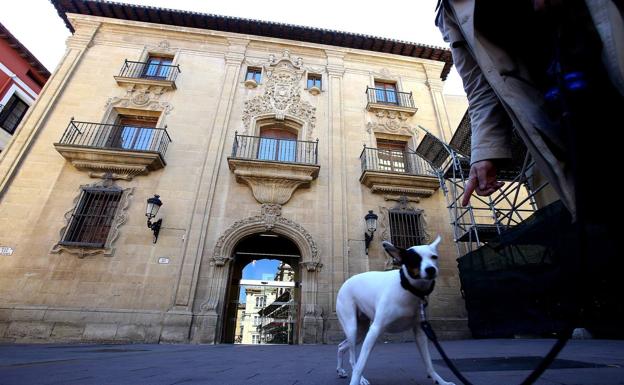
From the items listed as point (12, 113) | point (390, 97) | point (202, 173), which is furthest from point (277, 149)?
point (12, 113)

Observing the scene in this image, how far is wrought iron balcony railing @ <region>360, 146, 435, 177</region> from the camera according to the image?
377 inches

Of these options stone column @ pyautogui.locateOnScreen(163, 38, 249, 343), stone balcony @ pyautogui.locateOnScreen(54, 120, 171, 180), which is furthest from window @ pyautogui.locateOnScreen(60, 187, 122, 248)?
stone column @ pyautogui.locateOnScreen(163, 38, 249, 343)

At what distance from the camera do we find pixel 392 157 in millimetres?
10242

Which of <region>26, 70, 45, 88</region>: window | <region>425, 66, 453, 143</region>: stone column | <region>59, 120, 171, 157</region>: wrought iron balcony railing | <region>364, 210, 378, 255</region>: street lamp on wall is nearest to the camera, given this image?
<region>364, 210, 378, 255</region>: street lamp on wall

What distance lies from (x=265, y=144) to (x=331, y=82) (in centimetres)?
401

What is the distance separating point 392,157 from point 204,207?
668 cm

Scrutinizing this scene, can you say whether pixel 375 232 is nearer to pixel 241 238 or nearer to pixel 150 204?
pixel 241 238

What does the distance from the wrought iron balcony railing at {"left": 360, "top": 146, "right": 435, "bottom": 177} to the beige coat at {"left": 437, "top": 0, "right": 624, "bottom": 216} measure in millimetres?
7922

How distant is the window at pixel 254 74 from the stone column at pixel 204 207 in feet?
1.34

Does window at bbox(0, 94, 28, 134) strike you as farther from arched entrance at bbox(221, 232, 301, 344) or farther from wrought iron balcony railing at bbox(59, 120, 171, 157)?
arched entrance at bbox(221, 232, 301, 344)

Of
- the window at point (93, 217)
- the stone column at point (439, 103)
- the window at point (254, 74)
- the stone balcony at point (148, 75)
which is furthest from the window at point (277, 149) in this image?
the stone column at point (439, 103)

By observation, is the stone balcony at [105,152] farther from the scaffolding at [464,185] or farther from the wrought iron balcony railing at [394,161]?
the scaffolding at [464,185]

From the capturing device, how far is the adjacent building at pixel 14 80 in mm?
11672

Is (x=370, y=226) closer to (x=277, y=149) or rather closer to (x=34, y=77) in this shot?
(x=277, y=149)
